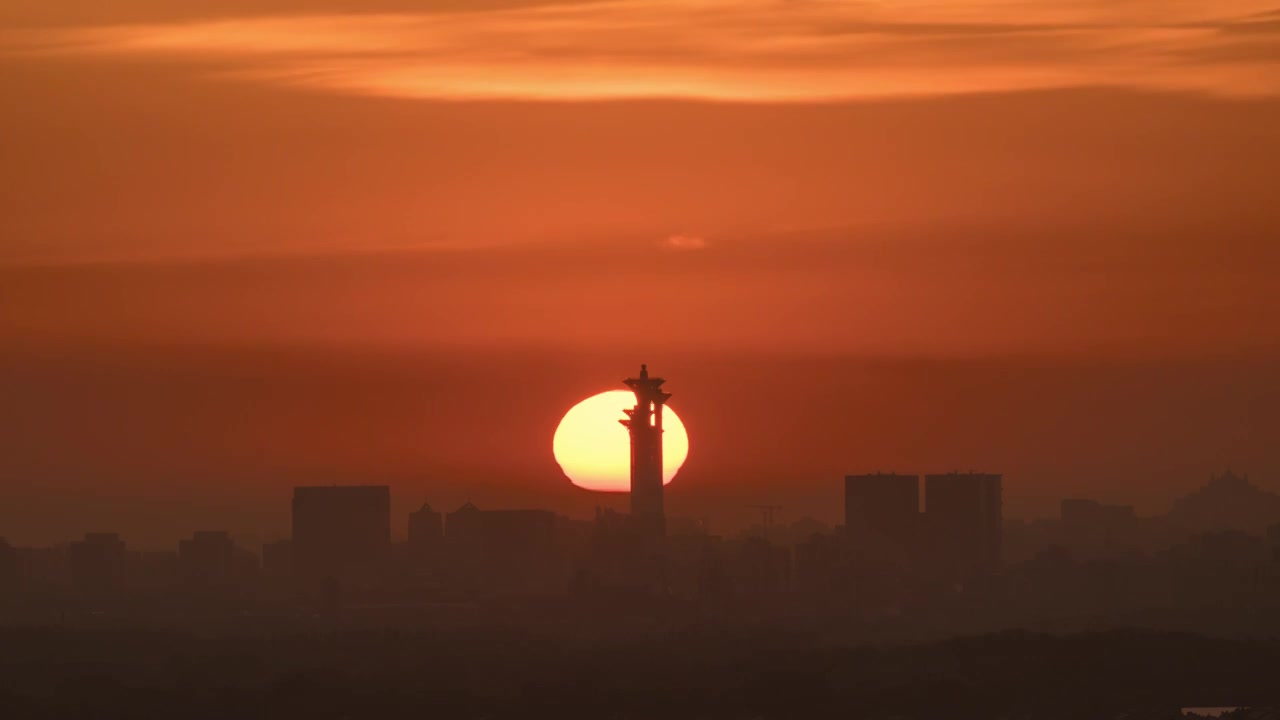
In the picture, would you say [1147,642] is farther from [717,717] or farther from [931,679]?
[717,717]

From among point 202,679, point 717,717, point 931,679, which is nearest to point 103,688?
point 202,679

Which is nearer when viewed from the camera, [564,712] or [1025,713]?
[1025,713]

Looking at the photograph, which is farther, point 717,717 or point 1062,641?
point 1062,641

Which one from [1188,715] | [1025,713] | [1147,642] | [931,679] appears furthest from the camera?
[1147,642]

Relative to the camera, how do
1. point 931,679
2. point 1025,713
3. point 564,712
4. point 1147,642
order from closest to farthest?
point 1025,713, point 564,712, point 931,679, point 1147,642

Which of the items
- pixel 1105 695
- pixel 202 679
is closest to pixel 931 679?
pixel 1105 695

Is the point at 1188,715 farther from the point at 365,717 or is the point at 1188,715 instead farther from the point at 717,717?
the point at 365,717
